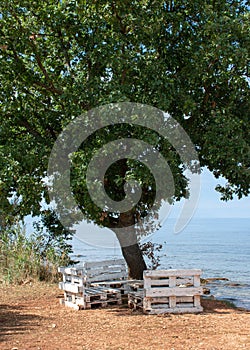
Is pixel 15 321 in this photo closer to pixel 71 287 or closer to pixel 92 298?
pixel 71 287

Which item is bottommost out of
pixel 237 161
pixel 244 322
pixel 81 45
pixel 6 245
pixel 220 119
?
pixel 244 322

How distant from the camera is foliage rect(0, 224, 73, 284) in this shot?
15602 mm

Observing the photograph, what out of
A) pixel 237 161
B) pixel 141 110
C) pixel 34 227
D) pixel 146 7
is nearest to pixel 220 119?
pixel 237 161

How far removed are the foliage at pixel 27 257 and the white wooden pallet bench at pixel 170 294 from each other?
5472mm

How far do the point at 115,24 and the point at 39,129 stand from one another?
3.71 meters

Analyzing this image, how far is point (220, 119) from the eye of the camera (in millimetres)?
12469

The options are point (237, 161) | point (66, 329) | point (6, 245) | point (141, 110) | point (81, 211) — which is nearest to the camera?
point (66, 329)

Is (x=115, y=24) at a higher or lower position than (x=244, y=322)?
higher

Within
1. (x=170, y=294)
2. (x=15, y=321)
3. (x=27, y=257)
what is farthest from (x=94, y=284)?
(x=27, y=257)

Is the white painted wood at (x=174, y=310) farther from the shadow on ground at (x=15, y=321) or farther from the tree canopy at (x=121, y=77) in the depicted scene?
the tree canopy at (x=121, y=77)

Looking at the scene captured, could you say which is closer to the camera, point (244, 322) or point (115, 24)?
point (244, 322)

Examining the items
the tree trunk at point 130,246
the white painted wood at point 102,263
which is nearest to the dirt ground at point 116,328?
the white painted wood at point 102,263

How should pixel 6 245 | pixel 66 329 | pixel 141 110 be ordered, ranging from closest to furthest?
pixel 66 329, pixel 141 110, pixel 6 245

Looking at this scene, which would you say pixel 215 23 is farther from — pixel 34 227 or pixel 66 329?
pixel 34 227
